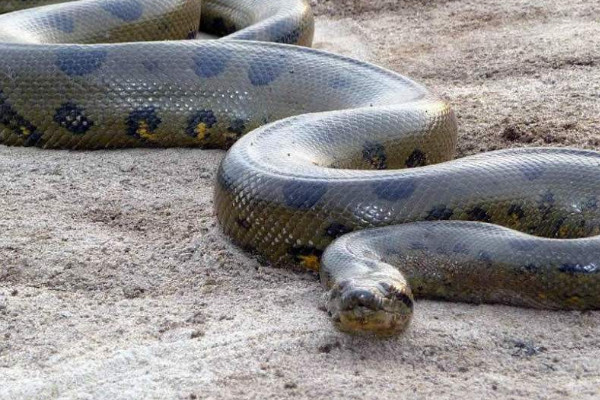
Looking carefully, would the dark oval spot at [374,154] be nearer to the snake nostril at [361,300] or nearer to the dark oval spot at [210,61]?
the dark oval spot at [210,61]

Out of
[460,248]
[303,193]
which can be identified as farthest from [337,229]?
[460,248]

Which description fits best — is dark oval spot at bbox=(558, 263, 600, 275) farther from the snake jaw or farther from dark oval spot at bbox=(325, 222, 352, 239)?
dark oval spot at bbox=(325, 222, 352, 239)

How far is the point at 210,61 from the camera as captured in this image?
841 cm

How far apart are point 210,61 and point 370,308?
12.7ft

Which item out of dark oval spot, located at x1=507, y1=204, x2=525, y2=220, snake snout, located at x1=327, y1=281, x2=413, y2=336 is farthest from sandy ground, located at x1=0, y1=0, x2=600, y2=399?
→ dark oval spot, located at x1=507, y1=204, x2=525, y2=220

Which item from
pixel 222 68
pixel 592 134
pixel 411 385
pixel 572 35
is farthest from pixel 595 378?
pixel 572 35

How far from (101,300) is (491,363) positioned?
7.23 feet

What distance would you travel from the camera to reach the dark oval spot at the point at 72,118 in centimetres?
806

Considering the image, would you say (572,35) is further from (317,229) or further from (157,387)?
(157,387)

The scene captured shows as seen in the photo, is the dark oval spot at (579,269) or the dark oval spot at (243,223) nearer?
the dark oval spot at (579,269)

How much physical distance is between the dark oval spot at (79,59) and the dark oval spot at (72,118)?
0.27 m

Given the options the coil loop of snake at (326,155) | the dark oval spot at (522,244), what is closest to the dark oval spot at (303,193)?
the coil loop of snake at (326,155)

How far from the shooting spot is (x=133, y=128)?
27.0ft

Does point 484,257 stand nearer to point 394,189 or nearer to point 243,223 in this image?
point 394,189
